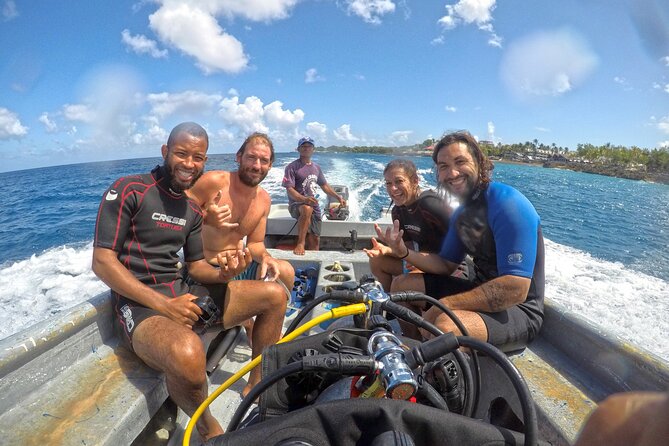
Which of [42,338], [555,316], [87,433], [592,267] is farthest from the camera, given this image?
[592,267]

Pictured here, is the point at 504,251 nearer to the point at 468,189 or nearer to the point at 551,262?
the point at 468,189

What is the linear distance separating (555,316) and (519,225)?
670mm

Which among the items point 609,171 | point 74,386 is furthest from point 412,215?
point 609,171

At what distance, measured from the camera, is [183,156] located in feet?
6.70

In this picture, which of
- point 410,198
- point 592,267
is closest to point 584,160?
point 592,267

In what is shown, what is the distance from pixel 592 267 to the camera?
24.6 feet

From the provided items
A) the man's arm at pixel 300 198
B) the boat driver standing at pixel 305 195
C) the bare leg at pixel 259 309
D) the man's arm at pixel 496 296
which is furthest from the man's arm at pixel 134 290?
the man's arm at pixel 300 198

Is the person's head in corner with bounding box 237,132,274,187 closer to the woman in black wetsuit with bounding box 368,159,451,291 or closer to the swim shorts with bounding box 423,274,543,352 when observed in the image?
the woman in black wetsuit with bounding box 368,159,451,291

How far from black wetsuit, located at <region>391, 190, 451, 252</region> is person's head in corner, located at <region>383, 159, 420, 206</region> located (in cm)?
8

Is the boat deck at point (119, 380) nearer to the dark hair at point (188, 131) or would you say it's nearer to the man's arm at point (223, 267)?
the man's arm at point (223, 267)

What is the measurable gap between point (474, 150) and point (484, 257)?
66 centimetres

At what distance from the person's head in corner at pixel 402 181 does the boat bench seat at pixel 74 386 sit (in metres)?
2.06

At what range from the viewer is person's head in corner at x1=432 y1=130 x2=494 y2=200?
6.73 feet

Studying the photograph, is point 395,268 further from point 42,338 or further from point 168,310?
point 42,338
